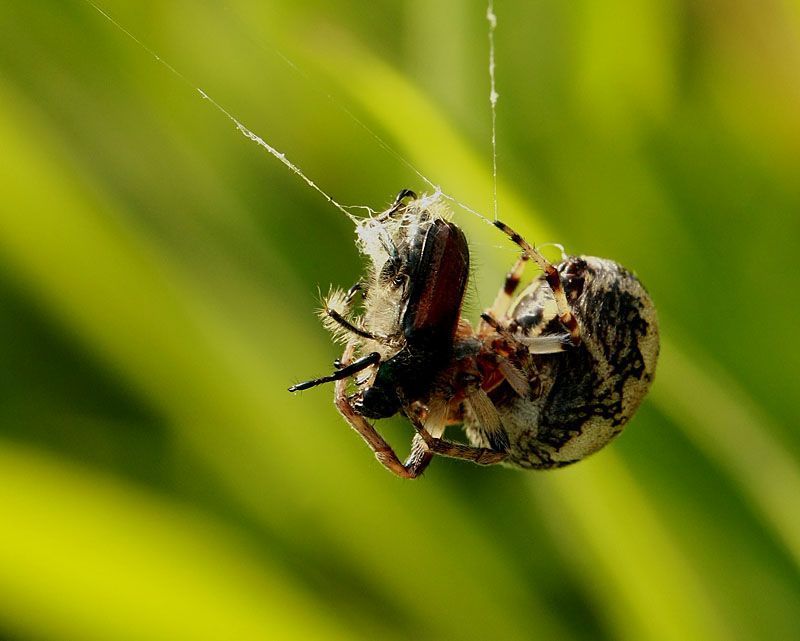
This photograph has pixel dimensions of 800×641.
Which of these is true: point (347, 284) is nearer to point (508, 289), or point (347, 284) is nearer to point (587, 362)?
point (508, 289)

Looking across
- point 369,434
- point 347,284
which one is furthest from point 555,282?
point 347,284

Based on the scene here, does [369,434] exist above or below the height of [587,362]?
below

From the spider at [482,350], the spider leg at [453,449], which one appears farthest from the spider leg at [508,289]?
the spider leg at [453,449]

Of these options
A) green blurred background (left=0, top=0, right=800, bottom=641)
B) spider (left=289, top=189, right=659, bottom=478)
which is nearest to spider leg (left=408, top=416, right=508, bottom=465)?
spider (left=289, top=189, right=659, bottom=478)

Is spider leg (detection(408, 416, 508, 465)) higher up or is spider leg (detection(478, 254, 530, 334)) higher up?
spider leg (detection(478, 254, 530, 334))

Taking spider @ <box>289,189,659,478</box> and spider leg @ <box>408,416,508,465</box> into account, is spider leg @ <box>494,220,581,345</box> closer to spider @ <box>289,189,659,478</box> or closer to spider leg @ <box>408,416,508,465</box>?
spider @ <box>289,189,659,478</box>

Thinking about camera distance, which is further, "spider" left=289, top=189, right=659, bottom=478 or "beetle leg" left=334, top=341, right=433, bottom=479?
"beetle leg" left=334, top=341, right=433, bottom=479

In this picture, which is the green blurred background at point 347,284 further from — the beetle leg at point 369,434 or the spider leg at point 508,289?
the beetle leg at point 369,434

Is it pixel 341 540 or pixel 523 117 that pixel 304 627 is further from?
pixel 523 117

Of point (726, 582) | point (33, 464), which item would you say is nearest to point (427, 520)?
point (726, 582)
